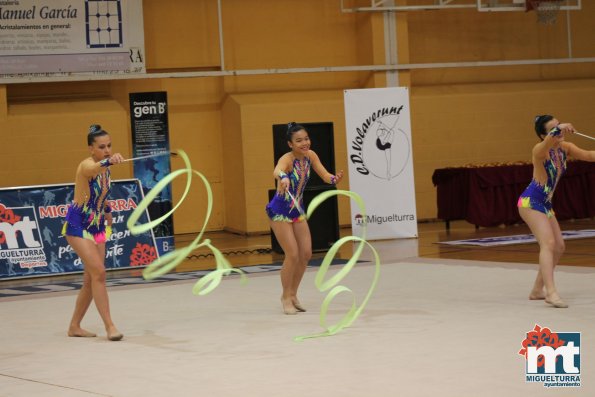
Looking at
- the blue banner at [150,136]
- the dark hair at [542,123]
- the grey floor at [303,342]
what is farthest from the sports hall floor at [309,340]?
the blue banner at [150,136]

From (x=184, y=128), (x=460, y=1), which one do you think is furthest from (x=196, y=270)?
(x=460, y=1)

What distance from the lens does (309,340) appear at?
6426 mm

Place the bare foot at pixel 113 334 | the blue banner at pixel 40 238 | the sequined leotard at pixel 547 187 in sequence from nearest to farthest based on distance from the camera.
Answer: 1. the bare foot at pixel 113 334
2. the sequined leotard at pixel 547 187
3. the blue banner at pixel 40 238

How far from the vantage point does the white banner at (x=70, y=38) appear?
14586 millimetres

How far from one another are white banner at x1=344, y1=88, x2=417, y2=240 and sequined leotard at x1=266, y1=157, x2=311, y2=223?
5.77 meters

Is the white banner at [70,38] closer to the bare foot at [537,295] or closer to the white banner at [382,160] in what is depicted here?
the white banner at [382,160]

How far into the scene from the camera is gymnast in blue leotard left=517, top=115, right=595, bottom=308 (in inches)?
291

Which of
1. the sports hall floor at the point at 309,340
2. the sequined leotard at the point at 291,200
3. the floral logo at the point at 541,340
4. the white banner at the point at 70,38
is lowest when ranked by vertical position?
the sports hall floor at the point at 309,340

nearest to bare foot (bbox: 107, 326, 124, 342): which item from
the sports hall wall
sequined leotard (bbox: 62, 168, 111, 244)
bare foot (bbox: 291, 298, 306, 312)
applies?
sequined leotard (bbox: 62, 168, 111, 244)

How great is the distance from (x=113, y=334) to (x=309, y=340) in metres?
1.42

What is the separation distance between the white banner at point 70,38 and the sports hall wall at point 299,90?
68 centimetres

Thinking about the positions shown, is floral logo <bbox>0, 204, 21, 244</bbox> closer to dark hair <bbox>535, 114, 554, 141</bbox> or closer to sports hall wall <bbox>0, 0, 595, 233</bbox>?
sports hall wall <bbox>0, 0, 595, 233</bbox>

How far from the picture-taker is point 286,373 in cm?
538

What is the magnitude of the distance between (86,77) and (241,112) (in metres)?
2.51
